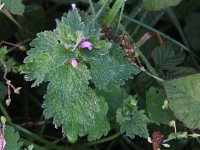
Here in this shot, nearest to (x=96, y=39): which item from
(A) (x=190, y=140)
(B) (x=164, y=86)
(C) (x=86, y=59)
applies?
(C) (x=86, y=59)

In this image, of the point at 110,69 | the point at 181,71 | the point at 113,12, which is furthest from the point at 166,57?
the point at 110,69

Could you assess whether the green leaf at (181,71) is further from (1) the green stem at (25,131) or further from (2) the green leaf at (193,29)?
(1) the green stem at (25,131)

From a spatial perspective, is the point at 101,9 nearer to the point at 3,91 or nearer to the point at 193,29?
the point at 3,91

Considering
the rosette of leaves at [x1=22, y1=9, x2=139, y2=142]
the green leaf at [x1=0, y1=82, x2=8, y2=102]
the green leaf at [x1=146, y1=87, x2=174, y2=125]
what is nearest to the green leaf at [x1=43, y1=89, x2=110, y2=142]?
the rosette of leaves at [x1=22, y1=9, x2=139, y2=142]

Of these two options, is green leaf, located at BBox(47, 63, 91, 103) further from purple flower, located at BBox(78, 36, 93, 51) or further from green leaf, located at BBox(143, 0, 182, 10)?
green leaf, located at BBox(143, 0, 182, 10)

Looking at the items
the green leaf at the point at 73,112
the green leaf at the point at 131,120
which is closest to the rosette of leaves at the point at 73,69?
the green leaf at the point at 73,112

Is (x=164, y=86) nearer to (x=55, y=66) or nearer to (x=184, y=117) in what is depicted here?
(x=184, y=117)
